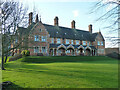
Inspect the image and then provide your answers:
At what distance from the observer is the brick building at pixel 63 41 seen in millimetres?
32312

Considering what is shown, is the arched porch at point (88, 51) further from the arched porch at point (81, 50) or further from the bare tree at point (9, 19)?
the bare tree at point (9, 19)

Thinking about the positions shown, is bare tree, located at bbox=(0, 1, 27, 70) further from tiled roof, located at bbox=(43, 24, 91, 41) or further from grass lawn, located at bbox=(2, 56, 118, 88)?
tiled roof, located at bbox=(43, 24, 91, 41)

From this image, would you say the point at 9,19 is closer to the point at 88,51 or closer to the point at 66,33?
the point at 66,33

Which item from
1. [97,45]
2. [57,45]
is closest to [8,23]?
[57,45]

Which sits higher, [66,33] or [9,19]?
[66,33]

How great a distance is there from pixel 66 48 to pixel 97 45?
1505 centimetres

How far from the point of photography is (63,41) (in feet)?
124

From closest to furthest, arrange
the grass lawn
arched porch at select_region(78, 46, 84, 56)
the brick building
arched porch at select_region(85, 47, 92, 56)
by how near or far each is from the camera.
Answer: the grass lawn < the brick building < arched porch at select_region(78, 46, 84, 56) < arched porch at select_region(85, 47, 92, 56)

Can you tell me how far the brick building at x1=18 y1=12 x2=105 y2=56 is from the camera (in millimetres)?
32312

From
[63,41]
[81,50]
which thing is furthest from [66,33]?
[81,50]

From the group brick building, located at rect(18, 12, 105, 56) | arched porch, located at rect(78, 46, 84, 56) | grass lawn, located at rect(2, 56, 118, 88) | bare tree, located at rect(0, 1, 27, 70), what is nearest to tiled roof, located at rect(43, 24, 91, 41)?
brick building, located at rect(18, 12, 105, 56)

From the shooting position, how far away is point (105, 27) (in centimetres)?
633

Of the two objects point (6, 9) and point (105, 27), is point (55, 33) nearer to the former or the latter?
point (6, 9)

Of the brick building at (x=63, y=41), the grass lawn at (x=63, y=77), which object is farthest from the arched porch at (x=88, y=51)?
the grass lawn at (x=63, y=77)
